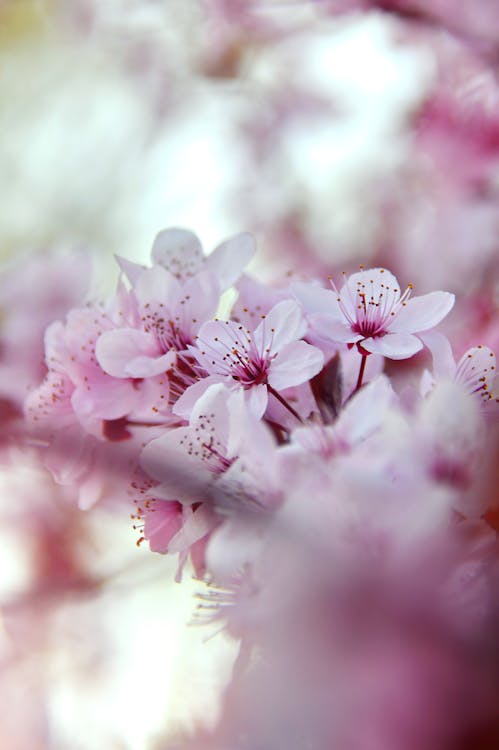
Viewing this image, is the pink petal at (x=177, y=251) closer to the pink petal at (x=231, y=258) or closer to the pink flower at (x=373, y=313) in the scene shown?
the pink petal at (x=231, y=258)

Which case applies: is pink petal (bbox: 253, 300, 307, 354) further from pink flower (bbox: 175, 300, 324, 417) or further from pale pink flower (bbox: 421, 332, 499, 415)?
pale pink flower (bbox: 421, 332, 499, 415)

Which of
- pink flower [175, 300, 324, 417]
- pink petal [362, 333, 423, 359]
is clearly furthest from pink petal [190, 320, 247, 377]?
pink petal [362, 333, 423, 359]

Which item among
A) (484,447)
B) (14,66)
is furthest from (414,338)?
(14,66)

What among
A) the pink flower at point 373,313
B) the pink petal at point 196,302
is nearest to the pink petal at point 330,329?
the pink flower at point 373,313

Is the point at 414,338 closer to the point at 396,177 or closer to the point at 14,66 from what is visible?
the point at 396,177

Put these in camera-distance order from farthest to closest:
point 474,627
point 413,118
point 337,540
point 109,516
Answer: point 413,118 → point 109,516 → point 337,540 → point 474,627

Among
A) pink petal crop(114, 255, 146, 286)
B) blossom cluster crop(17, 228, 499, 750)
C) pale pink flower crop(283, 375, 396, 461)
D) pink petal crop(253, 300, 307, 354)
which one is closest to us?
blossom cluster crop(17, 228, 499, 750)

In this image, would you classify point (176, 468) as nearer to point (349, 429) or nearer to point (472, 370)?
point (349, 429)
